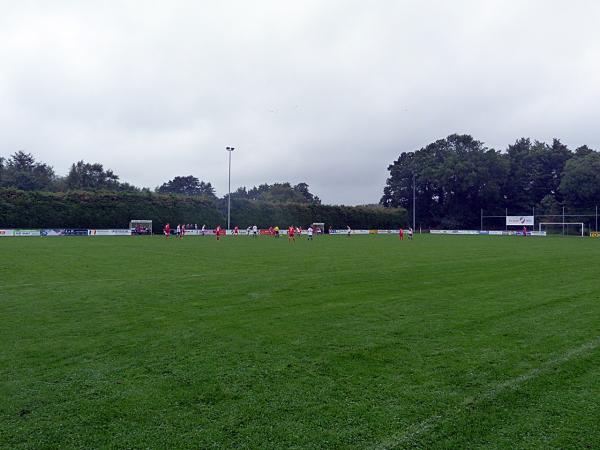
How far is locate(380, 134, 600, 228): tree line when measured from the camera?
8875cm

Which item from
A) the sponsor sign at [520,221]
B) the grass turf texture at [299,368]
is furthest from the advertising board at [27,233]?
the sponsor sign at [520,221]

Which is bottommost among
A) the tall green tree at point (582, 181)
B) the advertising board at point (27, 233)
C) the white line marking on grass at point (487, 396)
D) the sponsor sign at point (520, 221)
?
the white line marking on grass at point (487, 396)

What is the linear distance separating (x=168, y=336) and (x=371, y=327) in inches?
121

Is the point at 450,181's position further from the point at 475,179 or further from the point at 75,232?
the point at 75,232

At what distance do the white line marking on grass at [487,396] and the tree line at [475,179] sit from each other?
85.9m

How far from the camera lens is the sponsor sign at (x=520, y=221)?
2936 inches

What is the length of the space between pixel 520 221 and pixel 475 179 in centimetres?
1427

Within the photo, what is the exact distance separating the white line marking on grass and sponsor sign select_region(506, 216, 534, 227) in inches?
2946

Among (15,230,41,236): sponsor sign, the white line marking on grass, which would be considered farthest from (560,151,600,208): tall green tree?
the white line marking on grass

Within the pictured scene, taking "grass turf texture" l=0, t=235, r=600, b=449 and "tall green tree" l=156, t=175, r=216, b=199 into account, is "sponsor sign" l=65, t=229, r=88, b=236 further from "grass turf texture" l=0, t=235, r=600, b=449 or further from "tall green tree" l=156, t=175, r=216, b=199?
"tall green tree" l=156, t=175, r=216, b=199

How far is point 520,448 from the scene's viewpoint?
→ 3699 millimetres

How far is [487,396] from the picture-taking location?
15.3ft

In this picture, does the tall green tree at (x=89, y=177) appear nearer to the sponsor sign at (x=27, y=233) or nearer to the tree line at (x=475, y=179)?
the sponsor sign at (x=27, y=233)

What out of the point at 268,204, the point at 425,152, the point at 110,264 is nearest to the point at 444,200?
the point at 425,152
